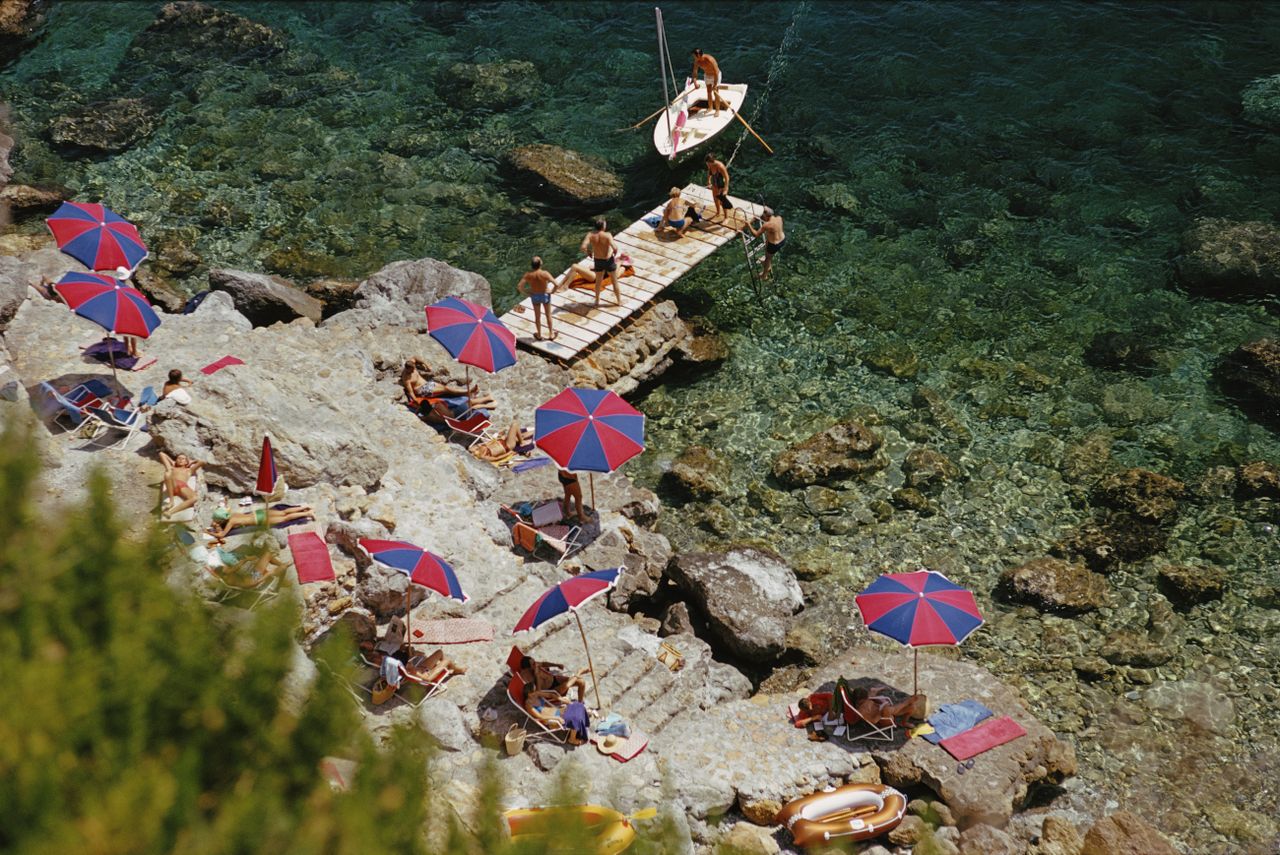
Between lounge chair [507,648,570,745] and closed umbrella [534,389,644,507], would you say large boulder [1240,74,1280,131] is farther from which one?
lounge chair [507,648,570,745]

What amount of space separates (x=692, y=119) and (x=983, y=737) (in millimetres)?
19304

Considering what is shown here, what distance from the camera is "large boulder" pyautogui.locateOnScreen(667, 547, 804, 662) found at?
1892cm

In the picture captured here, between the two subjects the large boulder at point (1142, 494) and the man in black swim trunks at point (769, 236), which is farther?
the man in black swim trunks at point (769, 236)

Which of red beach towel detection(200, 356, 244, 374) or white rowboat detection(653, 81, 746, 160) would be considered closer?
red beach towel detection(200, 356, 244, 374)

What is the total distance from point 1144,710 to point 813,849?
6779mm

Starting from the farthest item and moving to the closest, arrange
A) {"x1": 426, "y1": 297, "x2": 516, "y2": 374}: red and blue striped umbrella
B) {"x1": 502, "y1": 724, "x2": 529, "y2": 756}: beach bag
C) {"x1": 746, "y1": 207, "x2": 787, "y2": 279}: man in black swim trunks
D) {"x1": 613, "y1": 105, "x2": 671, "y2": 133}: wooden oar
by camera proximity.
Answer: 1. {"x1": 613, "y1": 105, "x2": 671, "y2": 133}: wooden oar
2. {"x1": 746, "y1": 207, "x2": 787, "y2": 279}: man in black swim trunks
3. {"x1": 426, "y1": 297, "x2": 516, "y2": 374}: red and blue striped umbrella
4. {"x1": 502, "y1": 724, "x2": 529, "y2": 756}: beach bag

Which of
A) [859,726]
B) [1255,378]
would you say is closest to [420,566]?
[859,726]

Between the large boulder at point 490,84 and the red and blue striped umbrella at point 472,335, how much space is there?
14.2 m

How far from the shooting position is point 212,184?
30328 millimetres

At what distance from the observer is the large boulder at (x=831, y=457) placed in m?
22.3

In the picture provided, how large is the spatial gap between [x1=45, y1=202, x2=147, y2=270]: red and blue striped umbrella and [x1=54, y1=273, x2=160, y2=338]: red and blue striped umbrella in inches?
35.4

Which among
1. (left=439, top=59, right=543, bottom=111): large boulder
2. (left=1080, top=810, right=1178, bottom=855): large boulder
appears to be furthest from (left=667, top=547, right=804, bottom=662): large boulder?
(left=439, top=59, right=543, bottom=111): large boulder

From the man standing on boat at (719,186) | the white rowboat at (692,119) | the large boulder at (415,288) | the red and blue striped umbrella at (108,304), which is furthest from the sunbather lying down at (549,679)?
the white rowboat at (692,119)

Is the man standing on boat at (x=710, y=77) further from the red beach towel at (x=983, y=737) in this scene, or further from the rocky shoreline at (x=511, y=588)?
the red beach towel at (x=983, y=737)
